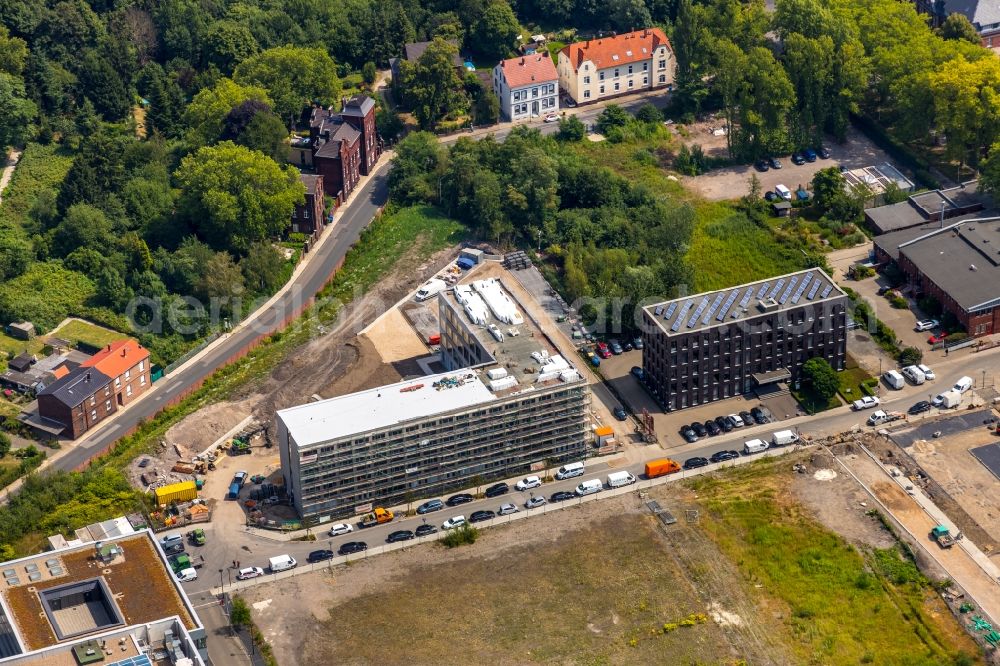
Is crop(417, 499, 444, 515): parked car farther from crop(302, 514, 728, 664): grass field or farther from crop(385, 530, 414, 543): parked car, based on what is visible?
crop(302, 514, 728, 664): grass field

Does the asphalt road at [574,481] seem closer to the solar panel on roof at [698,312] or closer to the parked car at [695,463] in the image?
the parked car at [695,463]

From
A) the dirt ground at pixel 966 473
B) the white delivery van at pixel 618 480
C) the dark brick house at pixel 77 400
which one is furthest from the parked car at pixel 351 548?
the dirt ground at pixel 966 473

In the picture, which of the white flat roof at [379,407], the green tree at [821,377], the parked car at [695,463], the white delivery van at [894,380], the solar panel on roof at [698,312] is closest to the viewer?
the white flat roof at [379,407]

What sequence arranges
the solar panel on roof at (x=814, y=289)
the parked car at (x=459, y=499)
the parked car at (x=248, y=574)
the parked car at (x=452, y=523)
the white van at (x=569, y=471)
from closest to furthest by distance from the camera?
1. the parked car at (x=248, y=574)
2. the parked car at (x=452, y=523)
3. the parked car at (x=459, y=499)
4. the white van at (x=569, y=471)
5. the solar panel on roof at (x=814, y=289)

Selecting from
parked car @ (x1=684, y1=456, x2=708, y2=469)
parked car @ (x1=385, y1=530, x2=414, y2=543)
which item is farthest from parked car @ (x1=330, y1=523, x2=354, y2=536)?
parked car @ (x1=684, y1=456, x2=708, y2=469)

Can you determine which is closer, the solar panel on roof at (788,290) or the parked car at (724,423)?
the parked car at (724,423)

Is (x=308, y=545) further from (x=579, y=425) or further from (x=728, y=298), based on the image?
(x=728, y=298)

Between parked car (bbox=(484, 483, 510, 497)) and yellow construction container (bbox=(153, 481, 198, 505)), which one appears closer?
yellow construction container (bbox=(153, 481, 198, 505))
